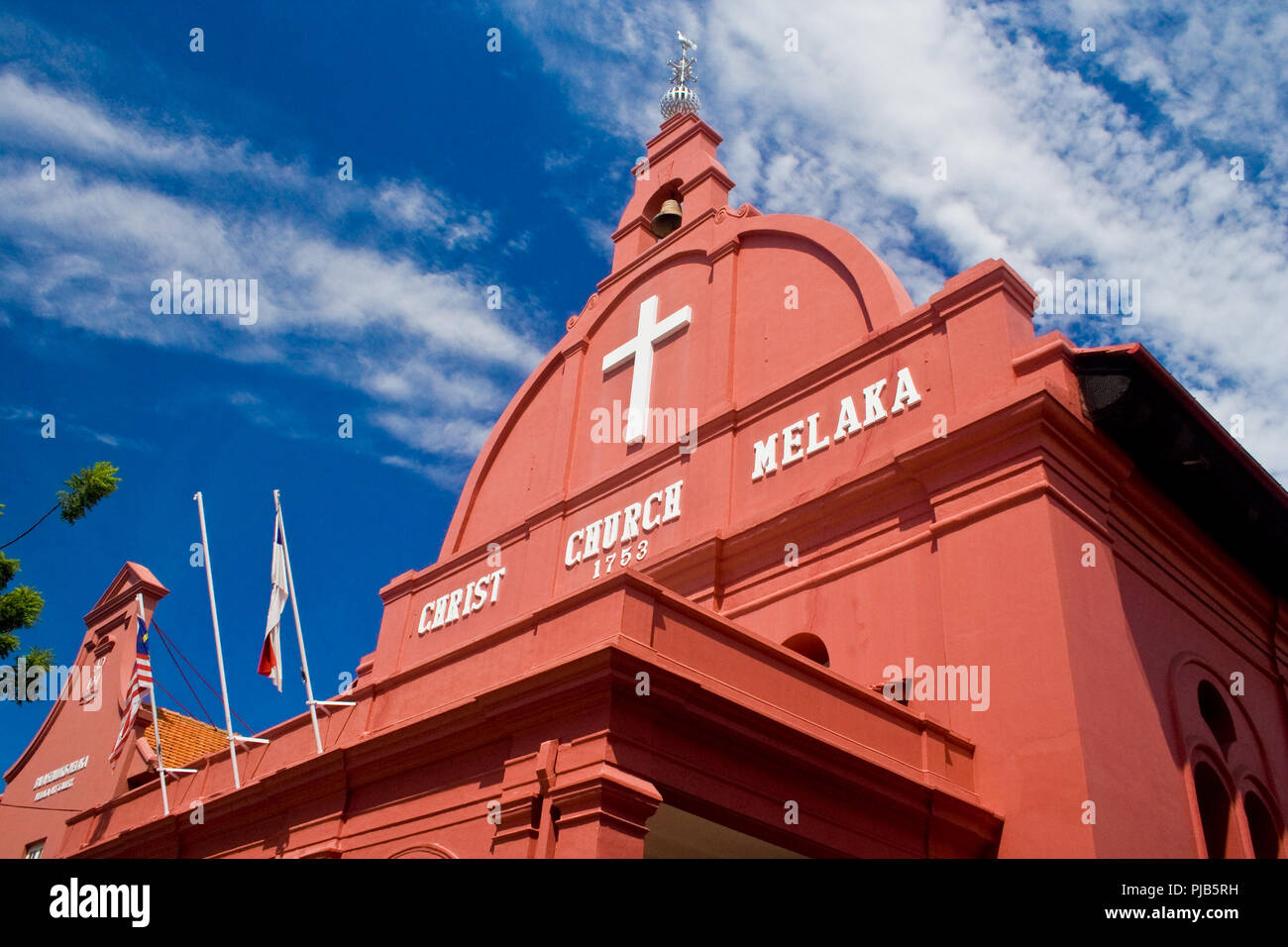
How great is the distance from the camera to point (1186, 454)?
39.4ft

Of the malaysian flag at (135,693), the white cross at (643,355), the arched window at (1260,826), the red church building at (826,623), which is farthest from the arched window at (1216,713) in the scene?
the malaysian flag at (135,693)

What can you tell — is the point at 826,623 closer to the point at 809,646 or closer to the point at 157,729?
the point at 809,646

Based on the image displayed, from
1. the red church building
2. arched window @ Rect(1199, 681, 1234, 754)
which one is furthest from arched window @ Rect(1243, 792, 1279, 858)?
arched window @ Rect(1199, 681, 1234, 754)

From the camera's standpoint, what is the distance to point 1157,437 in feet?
38.7

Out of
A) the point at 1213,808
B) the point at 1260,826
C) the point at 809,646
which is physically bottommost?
the point at 1260,826

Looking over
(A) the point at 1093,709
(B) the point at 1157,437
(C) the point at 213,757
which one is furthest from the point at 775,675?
(C) the point at 213,757

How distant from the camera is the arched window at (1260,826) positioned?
12.5m

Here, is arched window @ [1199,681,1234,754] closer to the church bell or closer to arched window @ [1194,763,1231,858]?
arched window @ [1194,763,1231,858]

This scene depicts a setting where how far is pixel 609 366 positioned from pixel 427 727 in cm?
881

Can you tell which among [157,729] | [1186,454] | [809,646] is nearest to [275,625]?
[157,729]

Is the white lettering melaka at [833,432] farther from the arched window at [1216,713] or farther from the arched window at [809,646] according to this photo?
the arched window at [1216,713]

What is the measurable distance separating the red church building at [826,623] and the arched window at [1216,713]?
3 cm

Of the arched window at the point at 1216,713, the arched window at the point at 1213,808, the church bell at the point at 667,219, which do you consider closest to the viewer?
the arched window at the point at 1213,808

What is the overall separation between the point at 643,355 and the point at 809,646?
6257mm
